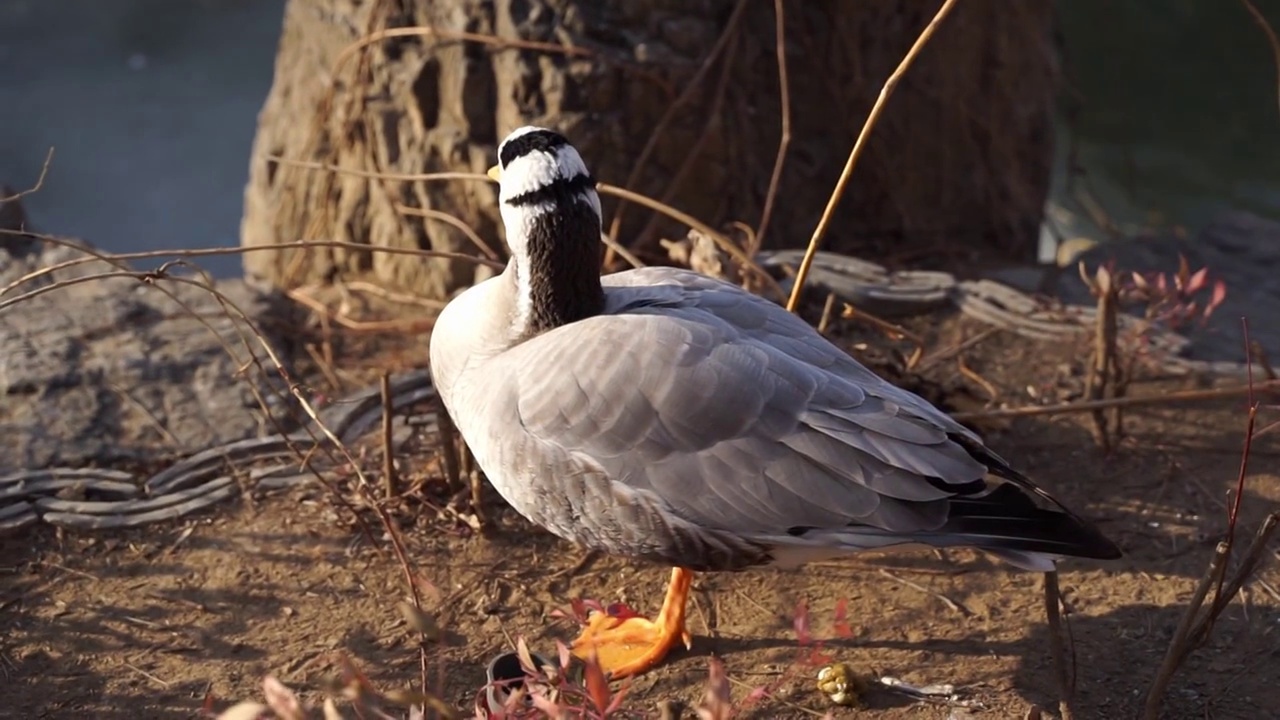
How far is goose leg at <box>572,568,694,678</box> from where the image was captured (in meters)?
2.62

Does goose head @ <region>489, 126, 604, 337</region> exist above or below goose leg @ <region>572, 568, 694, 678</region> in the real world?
above

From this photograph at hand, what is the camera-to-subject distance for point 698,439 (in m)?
2.38

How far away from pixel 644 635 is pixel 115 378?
174 cm

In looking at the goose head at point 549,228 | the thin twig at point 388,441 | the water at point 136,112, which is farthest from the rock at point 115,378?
the water at point 136,112

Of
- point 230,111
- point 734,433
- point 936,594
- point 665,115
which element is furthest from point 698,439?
point 230,111

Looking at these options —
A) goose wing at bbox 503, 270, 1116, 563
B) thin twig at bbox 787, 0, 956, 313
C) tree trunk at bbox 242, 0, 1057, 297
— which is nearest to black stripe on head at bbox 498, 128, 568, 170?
goose wing at bbox 503, 270, 1116, 563

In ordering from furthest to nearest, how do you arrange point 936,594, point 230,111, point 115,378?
point 230,111
point 115,378
point 936,594

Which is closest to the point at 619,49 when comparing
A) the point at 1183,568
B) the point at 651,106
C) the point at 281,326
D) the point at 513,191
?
the point at 651,106

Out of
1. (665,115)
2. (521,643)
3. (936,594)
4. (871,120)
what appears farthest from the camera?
(665,115)

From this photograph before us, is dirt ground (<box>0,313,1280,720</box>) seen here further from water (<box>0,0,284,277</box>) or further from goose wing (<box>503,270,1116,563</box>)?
water (<box>0,0,284,277</box>)

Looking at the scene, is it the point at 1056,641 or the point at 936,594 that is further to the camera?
the point at 936,594

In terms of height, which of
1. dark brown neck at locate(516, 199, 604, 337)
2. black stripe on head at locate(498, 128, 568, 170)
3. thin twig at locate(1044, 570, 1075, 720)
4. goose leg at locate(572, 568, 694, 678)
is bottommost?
goose leg at locate(572, 568, 694, 678)

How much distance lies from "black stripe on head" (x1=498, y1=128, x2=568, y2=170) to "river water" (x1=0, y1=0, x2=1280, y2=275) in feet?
15.3

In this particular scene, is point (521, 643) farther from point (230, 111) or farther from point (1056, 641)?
point (230, 111)
